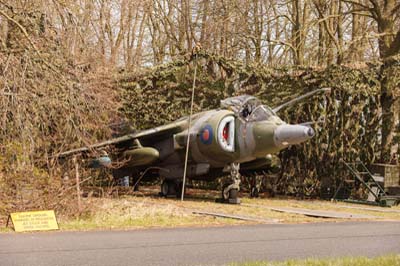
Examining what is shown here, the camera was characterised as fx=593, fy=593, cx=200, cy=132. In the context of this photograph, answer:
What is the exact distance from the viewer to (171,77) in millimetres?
21734

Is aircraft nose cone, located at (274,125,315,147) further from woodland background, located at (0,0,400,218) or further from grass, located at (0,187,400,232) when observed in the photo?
woodland background, located at (0,0,400,218)

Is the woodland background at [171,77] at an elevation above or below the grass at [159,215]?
above

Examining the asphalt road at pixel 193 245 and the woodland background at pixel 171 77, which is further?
the woodland background at pixel 171 77

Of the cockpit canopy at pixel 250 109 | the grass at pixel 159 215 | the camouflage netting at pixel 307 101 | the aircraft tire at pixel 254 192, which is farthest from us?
the camouflage netting at pixel 307 101

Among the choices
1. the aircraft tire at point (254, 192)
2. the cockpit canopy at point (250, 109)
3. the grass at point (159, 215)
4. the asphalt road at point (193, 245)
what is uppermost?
the cockpit canopy at point (250, 109)

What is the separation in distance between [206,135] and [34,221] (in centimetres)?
737

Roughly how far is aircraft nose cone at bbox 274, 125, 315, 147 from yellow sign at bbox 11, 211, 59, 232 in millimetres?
7396

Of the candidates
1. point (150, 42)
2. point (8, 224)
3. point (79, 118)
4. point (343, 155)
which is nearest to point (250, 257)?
point (8, 224)

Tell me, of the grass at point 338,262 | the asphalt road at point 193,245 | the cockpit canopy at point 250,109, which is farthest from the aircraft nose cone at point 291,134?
the grass at point 338,262

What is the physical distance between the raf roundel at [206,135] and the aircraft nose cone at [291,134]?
188 centimetres

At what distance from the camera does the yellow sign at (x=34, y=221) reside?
33.6 feet

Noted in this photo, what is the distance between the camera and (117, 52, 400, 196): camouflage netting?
20.4 m

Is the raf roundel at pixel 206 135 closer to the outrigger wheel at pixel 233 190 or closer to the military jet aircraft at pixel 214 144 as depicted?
the military jet aircraft at pixel 214 144

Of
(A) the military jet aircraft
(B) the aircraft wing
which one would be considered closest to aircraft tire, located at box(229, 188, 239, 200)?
(A) the military jet aircraft
